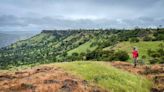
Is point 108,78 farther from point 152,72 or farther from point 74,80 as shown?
point 152,72

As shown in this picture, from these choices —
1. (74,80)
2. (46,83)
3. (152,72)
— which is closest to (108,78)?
(74,80)

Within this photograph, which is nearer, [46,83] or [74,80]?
[46,83]

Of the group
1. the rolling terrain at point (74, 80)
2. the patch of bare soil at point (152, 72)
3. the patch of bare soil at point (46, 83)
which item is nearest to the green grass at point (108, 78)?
the rolling terrain at point (74, 80)

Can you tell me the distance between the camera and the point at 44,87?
2884 centimetres

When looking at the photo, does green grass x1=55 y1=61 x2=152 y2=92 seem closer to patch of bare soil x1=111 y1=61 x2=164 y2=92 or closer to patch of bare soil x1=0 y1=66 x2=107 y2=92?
patch of bare soil x1=111 y1=61 x2=164 y2=92

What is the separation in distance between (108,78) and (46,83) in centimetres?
678

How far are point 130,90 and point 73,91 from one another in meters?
6.87

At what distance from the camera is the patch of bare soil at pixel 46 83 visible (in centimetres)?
2891

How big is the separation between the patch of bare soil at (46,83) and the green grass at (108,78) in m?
1.28

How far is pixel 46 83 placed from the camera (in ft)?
99.0

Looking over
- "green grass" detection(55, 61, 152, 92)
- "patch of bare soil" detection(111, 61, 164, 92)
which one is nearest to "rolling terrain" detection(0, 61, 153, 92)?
"green grass" detection(55, 61, 152, 92)

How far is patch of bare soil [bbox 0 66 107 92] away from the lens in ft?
94.8

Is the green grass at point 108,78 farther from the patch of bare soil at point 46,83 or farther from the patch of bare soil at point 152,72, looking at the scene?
the patch of bare soil at point 46,83

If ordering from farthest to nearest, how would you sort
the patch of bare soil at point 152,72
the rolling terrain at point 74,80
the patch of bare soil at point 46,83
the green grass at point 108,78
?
the patch of bare soil at point 152,72
the green grass at point 108,78
the rolling terrain at point 74,80
the patch of bare soil at point 46,83
